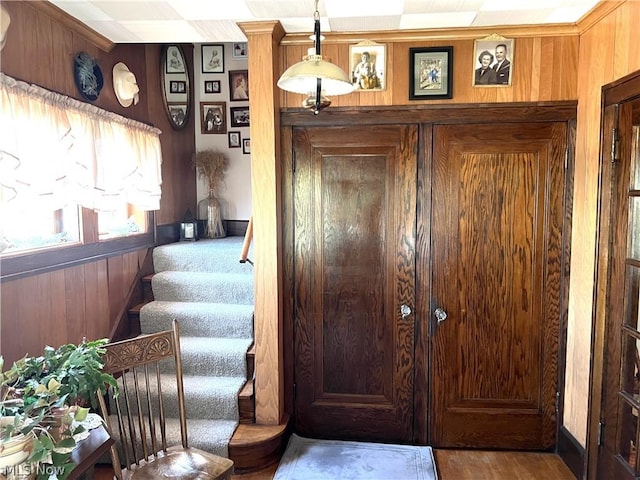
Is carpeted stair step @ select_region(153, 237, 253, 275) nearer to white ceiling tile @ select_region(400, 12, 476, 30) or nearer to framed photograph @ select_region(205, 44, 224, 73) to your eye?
framed photograph @ select_region(205, 44, 224, 73)

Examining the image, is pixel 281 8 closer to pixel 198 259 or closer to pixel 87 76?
pixel 87 76

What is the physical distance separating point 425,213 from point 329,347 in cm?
101

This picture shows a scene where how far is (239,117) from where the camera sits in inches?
171

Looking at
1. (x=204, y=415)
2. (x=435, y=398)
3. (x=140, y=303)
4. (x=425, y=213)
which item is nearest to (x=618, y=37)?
(x=425, y=213)

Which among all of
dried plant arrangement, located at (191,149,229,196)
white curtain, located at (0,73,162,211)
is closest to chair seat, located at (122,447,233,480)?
white curtain, located at (0,73,162,211)

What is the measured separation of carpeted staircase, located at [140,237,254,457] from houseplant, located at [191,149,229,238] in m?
0.50

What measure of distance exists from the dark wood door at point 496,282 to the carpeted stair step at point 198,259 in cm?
152

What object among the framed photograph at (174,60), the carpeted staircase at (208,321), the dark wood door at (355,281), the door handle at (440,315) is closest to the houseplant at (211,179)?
the carpeted staircase at (208,321)

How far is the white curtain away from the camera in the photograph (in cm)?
204

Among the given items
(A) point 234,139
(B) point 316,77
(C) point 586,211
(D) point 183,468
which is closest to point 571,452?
(C) point 586,211

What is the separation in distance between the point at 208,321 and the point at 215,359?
0.31m

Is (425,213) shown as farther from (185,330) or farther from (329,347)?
(185,330)

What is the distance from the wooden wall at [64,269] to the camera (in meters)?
2.19

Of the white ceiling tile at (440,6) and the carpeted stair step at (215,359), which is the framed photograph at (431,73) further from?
the carpeted stair step at (215,359)
